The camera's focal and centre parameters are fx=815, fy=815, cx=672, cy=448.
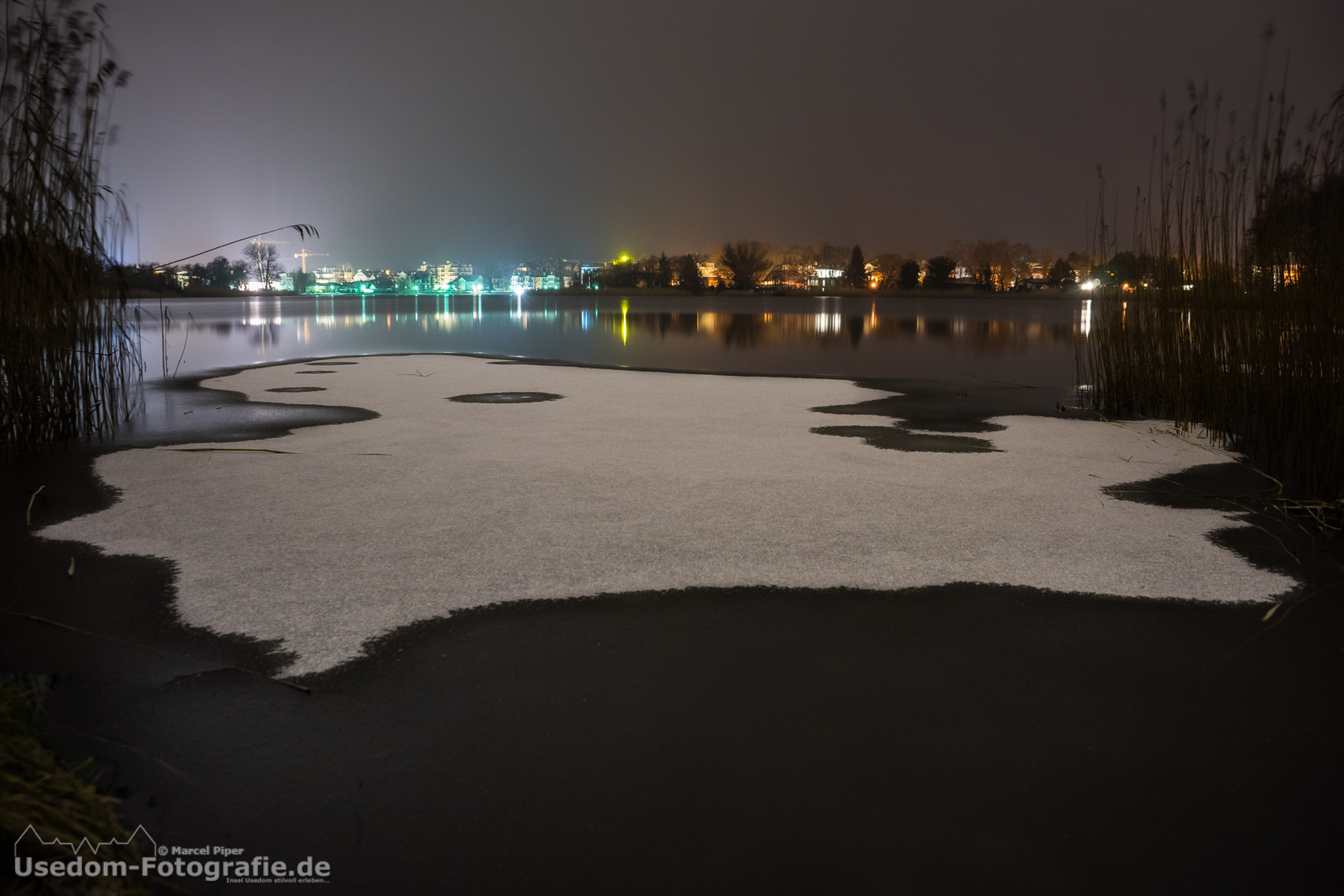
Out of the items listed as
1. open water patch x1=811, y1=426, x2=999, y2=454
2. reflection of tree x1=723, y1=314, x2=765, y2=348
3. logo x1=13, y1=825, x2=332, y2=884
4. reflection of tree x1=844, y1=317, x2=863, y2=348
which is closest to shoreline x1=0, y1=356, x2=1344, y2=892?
logo x1=13, y1=825, x2=332, y2=884

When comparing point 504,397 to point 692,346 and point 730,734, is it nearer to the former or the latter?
point 730,734

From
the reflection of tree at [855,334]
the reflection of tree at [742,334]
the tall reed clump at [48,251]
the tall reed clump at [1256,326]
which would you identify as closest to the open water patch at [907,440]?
the tall reed clump at [1256,326]

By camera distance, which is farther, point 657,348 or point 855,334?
point 855,334

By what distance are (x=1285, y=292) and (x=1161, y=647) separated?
2935 mm

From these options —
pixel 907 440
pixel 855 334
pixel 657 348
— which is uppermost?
pixel 855 334

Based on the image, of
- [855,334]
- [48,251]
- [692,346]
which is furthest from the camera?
[855,334]

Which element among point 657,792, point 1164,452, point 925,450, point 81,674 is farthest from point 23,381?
point 1164,452

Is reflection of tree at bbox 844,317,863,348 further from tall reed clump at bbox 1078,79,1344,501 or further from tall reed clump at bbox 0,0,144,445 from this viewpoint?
tall reed clump at bbox 0,0,144,445

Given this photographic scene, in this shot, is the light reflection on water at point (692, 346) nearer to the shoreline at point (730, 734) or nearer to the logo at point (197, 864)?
the shoreline at point (730, 734)

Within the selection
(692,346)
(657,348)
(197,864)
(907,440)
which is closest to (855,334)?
(692,346)

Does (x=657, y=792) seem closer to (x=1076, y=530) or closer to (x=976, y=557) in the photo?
(x=976, y=557)

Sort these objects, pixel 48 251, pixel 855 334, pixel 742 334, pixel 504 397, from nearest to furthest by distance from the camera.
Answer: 1. pixel 48 251
2. pixel 504 397
3. pixel 742 334
4. pixel 855 334

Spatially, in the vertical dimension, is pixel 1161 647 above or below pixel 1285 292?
below

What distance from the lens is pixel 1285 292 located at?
12.9ft
